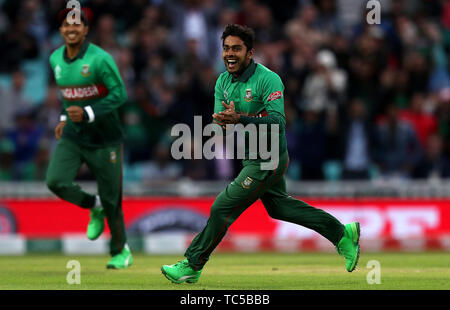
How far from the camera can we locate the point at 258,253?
16.4 metres

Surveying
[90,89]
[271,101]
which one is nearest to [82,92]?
[90,89]

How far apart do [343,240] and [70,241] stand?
23.8ft

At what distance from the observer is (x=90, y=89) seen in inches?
459

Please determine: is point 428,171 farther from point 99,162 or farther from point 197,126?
point 99,162

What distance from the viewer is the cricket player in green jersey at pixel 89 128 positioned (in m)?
11.5

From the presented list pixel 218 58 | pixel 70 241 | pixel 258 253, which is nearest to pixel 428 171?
pixel 258 253

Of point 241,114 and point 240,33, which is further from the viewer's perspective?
point 240,33

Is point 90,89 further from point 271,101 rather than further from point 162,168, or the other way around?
point 162,168

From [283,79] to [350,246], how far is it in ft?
29.2

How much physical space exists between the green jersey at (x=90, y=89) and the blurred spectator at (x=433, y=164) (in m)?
7.83

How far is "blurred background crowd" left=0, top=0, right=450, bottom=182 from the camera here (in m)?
18.1

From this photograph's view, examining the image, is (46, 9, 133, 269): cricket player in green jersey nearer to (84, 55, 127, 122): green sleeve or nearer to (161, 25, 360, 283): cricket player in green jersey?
(84, 55, 127, 122): green sleeve

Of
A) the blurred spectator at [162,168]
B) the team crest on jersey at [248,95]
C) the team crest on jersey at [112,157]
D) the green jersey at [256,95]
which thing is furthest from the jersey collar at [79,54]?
the blurred spectator at [162,168]

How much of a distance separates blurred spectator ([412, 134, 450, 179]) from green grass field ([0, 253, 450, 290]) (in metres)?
3.17
